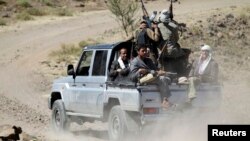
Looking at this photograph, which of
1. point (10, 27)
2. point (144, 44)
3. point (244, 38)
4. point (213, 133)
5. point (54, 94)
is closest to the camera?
point (213, 133)

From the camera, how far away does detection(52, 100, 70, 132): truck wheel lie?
47.6 feet

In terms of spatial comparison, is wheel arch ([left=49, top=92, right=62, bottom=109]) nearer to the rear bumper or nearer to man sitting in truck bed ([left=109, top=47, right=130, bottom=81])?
man sitting in truck bed ([left=109, top=47, right=130, bottom=81])

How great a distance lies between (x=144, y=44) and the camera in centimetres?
1252

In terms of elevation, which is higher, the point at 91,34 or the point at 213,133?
the point at 91,34

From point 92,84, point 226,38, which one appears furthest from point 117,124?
point 226,38

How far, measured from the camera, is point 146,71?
11.5m

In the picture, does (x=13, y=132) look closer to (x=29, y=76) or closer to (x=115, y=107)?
(x=115, y=107)

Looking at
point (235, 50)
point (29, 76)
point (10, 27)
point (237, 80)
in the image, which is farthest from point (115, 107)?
point (10, 27)

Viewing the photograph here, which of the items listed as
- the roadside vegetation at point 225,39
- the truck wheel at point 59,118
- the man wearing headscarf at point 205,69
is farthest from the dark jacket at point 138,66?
the roadside vegetation at point 225,39

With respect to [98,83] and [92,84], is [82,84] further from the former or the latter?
[98,83]

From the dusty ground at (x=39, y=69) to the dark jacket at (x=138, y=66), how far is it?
1.24 meters

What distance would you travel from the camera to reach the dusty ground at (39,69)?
14.8 m

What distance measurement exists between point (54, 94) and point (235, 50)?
1538 centimetres

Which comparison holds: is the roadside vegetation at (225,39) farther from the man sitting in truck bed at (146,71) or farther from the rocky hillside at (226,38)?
the man sitting in truck bed at (146,71)
